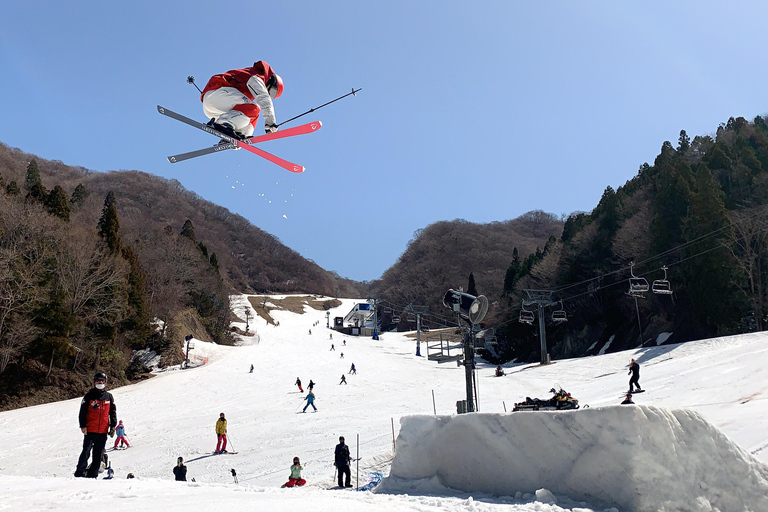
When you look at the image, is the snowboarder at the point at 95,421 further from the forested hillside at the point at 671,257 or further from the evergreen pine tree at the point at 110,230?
the forested hillside at the point at 671,257

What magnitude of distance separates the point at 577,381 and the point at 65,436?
19981mm

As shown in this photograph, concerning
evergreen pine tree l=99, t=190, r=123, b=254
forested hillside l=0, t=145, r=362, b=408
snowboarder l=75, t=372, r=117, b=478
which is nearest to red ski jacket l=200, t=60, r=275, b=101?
snowboarder l=75, t=372, r=117, b=478

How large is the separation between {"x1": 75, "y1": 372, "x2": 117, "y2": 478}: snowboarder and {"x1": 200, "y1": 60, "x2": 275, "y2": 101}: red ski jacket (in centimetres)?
426

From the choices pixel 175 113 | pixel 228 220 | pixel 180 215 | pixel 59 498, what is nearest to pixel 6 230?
pixel 175 113

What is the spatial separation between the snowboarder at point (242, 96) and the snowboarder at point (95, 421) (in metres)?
4.03

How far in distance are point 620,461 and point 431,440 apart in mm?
1908

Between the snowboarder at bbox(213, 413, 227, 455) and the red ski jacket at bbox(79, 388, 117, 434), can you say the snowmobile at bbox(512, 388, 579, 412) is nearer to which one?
the red ski jacket at bbox(79, 388, 117, 434)

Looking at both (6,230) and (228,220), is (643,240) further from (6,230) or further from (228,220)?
(228,220)

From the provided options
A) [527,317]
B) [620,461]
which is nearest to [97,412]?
[620,461]

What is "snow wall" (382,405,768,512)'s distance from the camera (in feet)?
14.1

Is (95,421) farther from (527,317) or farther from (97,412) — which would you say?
(527,317)

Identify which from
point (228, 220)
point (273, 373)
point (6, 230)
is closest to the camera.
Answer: point (6, 230)

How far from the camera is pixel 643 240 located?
3775 cm

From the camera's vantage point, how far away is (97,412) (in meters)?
6.04
